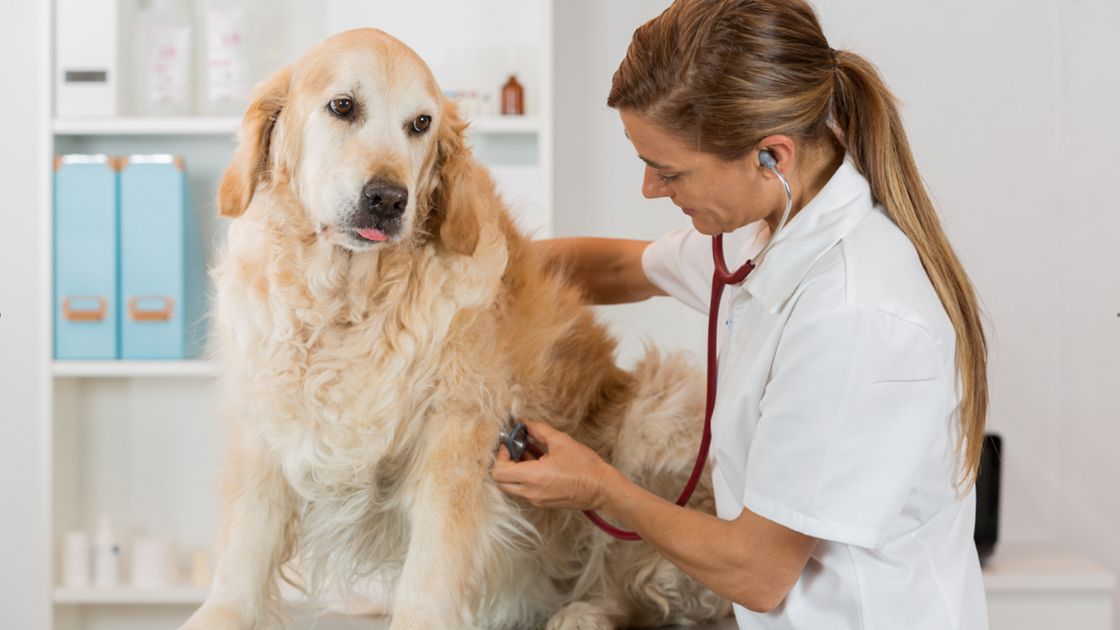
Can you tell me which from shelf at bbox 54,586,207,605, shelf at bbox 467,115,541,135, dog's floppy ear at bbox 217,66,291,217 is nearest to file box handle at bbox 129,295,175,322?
shelf at bbox 54,586,207,605

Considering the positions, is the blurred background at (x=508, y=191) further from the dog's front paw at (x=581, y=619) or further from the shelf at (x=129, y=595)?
the dog's front paw at (x=581, y=619)

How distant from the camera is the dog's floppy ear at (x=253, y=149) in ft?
4.14

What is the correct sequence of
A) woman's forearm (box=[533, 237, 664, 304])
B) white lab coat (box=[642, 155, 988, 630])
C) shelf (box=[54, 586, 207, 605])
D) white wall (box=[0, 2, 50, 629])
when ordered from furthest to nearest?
white wall (box=[0, 2, 50, 629]) < shelf (box=[54, 586, 207, 605]) < woman's forearm (box=[533, 237, 664, 304]) < white lab coat (box=[642, 155, 988, 630])

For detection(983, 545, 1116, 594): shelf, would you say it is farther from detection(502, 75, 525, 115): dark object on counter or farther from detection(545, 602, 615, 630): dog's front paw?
detection(502, 75, 525, 115): dark object on counter

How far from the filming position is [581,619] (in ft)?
4.66

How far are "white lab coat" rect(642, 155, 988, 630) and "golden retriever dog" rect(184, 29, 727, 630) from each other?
0.33 meters

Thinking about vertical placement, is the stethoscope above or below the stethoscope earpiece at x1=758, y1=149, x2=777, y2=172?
below

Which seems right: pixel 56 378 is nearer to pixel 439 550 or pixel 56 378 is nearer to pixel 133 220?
pixel 133 220

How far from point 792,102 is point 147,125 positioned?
1778mm

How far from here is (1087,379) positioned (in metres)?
2.56

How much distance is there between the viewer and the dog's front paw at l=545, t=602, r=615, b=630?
1.41 meters

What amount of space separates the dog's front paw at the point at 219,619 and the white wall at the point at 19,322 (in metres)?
1.58

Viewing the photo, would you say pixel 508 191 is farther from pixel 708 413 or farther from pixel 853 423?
pixel 853 423

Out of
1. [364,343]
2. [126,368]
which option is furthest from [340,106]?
[126,368]
